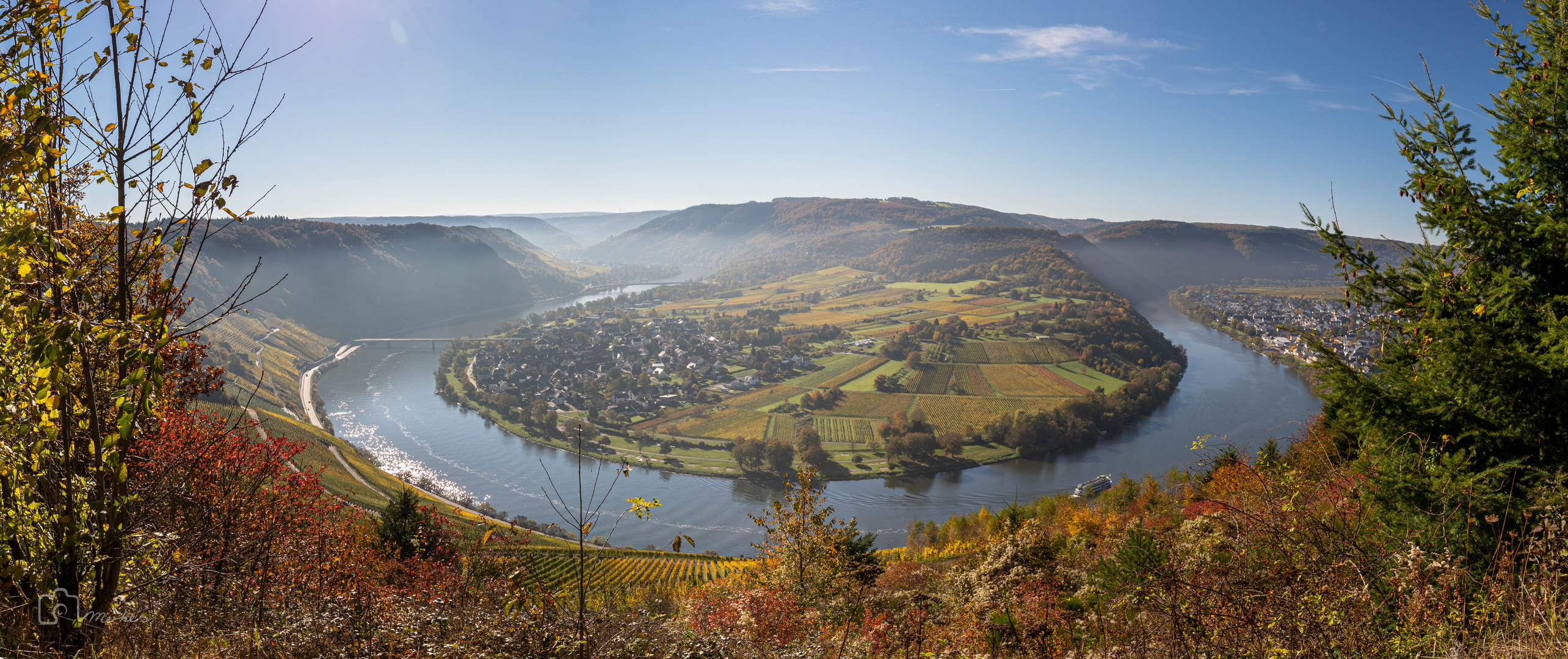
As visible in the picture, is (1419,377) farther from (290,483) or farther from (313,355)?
(313,355)

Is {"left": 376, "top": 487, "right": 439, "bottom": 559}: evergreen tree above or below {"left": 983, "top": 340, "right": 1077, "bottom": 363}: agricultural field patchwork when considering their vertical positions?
above

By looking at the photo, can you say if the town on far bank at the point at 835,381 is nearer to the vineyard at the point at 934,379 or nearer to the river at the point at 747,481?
the vineyard at the point at 934,379

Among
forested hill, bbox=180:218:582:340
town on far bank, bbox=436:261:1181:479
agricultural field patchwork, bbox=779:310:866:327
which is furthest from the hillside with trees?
forested hill, bbox=180:218:582:340

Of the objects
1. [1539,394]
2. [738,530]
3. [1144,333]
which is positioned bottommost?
[738,530]

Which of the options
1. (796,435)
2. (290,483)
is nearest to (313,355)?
(796,435)

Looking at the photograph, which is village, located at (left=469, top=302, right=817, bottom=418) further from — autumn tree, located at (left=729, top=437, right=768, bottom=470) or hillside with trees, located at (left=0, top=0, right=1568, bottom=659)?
hillside with trees, located at (left=0, top=0, right=1568, bottom=659)

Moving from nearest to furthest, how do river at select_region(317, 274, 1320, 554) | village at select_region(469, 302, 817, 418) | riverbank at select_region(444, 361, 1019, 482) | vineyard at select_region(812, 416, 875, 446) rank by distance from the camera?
river at select_region(317, 274, 1320, 554) → riverbank at select_region(444, 361, 1019, 482) → vineyard at select_region(812, 416, 875, 446) → village at select_region(469, 302, 817, 418)

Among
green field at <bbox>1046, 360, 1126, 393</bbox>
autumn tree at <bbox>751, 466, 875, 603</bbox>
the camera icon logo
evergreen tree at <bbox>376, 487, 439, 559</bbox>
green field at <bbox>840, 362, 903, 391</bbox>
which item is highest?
the camera icon logo
